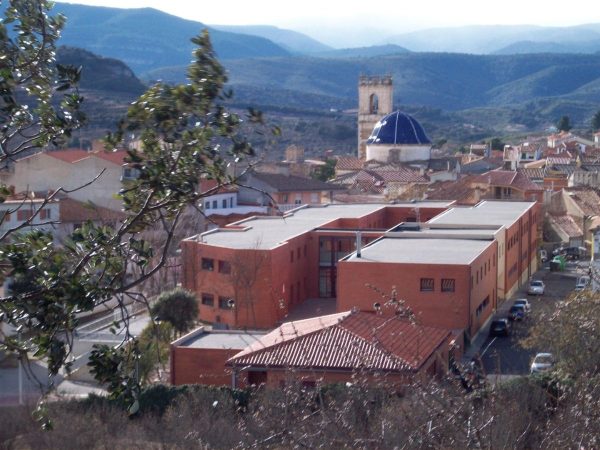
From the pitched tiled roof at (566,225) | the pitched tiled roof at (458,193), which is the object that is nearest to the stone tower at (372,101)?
the pitched tiled roof at (458,193)

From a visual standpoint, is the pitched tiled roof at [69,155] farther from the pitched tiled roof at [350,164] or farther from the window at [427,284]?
the pitched tiled roof at [350,164]

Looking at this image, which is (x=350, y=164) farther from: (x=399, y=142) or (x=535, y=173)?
(x=535, y=173)

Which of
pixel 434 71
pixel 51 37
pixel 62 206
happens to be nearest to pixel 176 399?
pixel 51 37

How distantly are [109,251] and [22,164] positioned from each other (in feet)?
85.9

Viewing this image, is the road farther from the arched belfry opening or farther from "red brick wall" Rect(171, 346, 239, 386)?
the arched belfry opening

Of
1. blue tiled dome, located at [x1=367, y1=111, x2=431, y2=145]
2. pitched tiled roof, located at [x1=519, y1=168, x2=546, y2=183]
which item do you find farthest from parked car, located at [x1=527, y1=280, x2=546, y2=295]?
blue tiled dome, located at [x1=367, y1=111, x2=431, y2=145]

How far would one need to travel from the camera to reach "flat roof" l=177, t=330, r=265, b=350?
50.6 feet

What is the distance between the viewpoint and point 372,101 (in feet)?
197

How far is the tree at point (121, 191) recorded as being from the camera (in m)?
4.00

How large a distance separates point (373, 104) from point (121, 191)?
5643 centimetres

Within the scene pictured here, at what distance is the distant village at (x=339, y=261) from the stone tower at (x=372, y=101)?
19936 mm

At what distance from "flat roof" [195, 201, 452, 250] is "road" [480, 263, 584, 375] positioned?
14.8 feet

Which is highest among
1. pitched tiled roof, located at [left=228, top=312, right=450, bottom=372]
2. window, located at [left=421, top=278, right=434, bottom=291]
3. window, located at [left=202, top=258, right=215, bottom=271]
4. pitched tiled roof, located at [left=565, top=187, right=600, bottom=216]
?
pitched tiled roof, located at [left=228, top=312, right=450, bottom=372]

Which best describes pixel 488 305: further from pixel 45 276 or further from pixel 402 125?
pixel 402 125
